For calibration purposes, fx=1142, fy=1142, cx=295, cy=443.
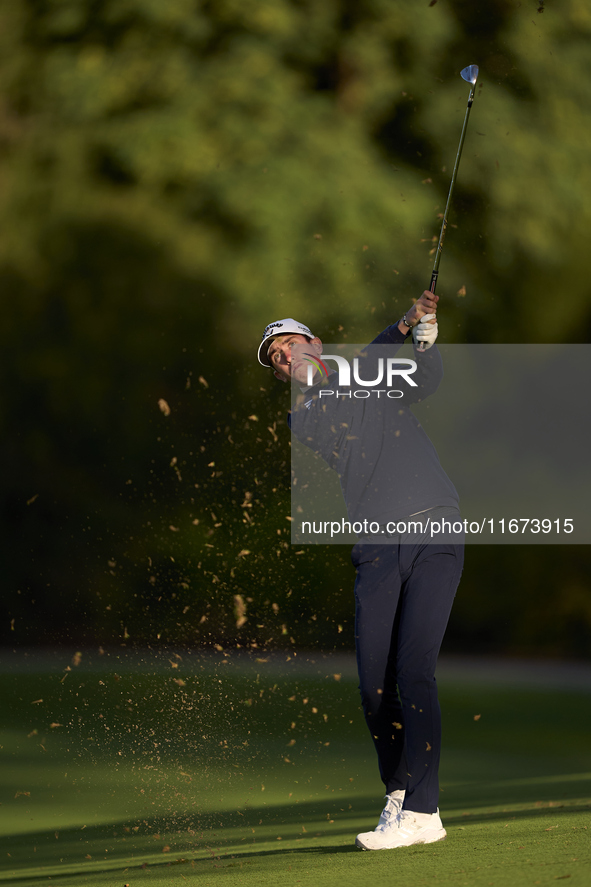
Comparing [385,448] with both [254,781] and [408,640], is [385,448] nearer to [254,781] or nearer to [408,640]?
[408,640]

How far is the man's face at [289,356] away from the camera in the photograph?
235 centimetres

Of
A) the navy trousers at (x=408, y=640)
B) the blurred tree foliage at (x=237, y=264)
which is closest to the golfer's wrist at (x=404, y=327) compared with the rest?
the navy trousers at (x=408, y=640)

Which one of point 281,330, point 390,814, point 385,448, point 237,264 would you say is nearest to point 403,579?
point 385,448

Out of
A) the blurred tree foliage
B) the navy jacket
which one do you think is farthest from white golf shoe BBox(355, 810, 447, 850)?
the blurred tree foliage

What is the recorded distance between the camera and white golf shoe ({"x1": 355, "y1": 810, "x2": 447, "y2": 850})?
2137 mm

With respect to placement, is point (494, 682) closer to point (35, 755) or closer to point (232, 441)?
point (232, 441)

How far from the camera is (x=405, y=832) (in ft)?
7.01

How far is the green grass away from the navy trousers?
0.56ft

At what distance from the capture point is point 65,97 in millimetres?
5637

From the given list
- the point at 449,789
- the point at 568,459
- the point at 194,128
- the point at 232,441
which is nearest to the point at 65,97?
the point at 194,128

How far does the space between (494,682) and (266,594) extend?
1.25 m

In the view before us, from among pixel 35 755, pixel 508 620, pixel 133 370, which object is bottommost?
pixel 35 755

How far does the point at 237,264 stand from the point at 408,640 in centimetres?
343

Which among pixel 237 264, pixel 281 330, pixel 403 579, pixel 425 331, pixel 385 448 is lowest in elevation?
pixel 403 579
